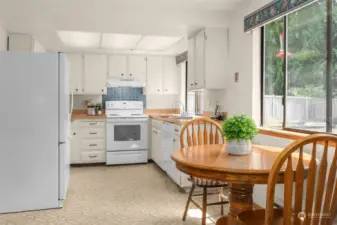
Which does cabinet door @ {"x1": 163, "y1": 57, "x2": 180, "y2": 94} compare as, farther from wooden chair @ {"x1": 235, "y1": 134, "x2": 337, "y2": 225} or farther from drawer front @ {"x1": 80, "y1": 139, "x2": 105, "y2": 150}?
wooden chair @ {"x1": 235, "y1": 134, "x2": 337, "y2": 225}

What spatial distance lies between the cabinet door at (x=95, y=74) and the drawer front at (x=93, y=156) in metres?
1.18

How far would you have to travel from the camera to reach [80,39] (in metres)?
4.51

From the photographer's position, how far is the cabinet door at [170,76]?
5.93m

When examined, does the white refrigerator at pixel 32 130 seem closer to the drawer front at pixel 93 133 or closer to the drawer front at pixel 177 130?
the drawer front at pixel 177 130

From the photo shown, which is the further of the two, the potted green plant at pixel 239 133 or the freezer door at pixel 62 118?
the freezer door at pixel 62 118

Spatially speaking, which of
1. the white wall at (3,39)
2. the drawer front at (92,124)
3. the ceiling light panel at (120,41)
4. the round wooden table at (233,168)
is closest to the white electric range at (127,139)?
the drawer front at (92,124)

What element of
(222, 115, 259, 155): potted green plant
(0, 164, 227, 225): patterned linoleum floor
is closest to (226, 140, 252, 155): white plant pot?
(222, 115, 259, 155): potted green plant

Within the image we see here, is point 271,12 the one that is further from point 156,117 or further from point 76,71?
point 76,71

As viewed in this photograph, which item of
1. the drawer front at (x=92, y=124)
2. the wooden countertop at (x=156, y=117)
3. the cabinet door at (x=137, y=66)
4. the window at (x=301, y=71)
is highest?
the cabinet door at (x=137, y=66)

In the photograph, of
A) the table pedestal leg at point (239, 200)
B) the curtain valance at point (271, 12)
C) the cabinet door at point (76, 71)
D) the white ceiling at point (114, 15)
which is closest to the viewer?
the table pedestal leg at point (239, 200)

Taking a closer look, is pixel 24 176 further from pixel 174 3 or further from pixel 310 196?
pixel 310 196

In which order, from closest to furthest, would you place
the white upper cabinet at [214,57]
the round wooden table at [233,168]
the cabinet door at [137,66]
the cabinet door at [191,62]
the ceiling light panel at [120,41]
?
the round wooden table at [233,168], the white upper cabinet at [214,57], the cabinet door at [191,62], the ceiling light panel at [120,41], the cabinet door at [137,66]

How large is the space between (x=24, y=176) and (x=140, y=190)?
1390mm

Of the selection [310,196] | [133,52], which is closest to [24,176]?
[310,196]
